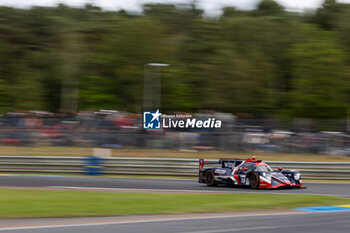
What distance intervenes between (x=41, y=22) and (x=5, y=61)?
5.81 m

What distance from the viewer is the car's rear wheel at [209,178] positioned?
618 inches

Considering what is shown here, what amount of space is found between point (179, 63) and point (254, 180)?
30064 mm

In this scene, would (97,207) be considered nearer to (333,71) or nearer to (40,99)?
(333,71)

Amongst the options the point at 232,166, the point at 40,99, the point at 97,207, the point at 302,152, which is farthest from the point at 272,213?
the point at 40,99

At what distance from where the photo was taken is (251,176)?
14.8 m

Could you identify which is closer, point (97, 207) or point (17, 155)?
point (97, 207)

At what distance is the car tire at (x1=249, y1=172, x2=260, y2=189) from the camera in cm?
1455

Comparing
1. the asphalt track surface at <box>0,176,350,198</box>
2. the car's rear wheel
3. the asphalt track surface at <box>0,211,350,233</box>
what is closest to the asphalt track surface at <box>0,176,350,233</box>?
the asphalt track surface at <box>0,211,350,233</box>

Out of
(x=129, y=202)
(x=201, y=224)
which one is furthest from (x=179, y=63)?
(x=201, y=224)

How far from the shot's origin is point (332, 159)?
20.2 metres

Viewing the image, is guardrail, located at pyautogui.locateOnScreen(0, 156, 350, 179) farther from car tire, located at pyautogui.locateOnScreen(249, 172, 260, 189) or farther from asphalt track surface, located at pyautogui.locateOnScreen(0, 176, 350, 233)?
asphalt track surface, located at pyautogui.locateOnScreen(0, 176, 350, 233)

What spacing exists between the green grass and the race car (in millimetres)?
1816

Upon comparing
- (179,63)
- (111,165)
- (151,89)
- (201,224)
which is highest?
(179,63)

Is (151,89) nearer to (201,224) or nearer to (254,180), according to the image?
(254,180)
